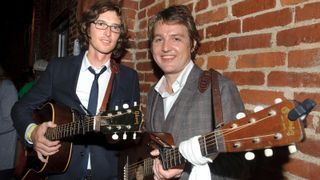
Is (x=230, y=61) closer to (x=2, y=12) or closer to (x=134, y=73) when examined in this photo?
(x=134, y=73)

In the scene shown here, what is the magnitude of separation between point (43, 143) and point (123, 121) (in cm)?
86

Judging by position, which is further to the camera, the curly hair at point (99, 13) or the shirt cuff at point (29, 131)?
the shirt cuff at point (29, 131)

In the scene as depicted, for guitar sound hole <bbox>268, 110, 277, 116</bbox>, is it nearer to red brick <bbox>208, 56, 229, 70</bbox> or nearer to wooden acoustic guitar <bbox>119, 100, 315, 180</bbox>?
wooden acoustic guitar <bbox>119, 100, 315, 180</bbox>

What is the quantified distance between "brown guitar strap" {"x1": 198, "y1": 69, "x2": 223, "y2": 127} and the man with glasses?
70 cm

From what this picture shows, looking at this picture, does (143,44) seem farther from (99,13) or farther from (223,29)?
(223,29)

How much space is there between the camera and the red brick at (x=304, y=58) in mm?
1491

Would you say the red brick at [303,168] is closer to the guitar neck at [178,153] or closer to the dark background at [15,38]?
the guitar neck at [178,153]

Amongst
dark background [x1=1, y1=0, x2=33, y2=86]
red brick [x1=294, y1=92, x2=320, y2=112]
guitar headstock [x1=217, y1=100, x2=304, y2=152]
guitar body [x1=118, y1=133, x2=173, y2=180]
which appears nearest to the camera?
guitar headstock [x1=217, y1=100, x2=304, y2=152]

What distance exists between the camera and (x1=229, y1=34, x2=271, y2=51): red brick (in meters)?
1.77

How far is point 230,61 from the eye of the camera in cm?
206

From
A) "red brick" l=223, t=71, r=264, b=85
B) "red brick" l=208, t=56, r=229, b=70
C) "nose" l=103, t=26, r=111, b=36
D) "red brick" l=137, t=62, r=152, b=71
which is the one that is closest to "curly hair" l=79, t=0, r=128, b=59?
"nose" l=103, t=26, r=111, b=36

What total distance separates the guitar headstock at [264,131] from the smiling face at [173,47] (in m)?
0.84

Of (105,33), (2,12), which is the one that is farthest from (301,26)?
(2,12)

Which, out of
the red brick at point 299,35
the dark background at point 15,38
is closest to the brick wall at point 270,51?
the red brick at point 299,35
